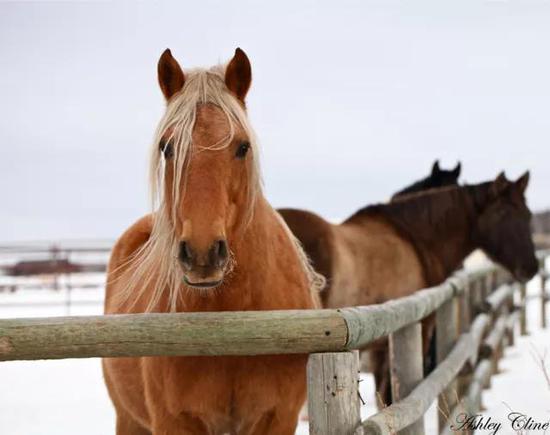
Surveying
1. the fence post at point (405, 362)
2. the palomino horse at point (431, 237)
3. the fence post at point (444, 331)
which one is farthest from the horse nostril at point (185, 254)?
the palomino horse at point (431, 237)

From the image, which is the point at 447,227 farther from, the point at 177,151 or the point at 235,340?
the point at 235,340

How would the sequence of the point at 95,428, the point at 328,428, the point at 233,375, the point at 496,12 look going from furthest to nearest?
the point at 496,12, the point at 95,428, the point at 233,375, the point at 328,428

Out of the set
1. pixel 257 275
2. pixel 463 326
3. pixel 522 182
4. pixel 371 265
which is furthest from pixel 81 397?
pixel 522 182

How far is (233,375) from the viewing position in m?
2.26

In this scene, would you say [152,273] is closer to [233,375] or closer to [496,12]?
[233,375]

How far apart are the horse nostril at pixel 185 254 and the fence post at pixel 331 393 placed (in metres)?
0.48

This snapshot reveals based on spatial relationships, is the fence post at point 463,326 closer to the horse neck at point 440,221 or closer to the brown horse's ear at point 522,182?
the horse neck at point 440,221

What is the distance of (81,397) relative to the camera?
625 centimetres

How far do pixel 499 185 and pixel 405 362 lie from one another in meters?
3.53

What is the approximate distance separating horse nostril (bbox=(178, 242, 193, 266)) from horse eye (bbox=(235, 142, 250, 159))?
48cm

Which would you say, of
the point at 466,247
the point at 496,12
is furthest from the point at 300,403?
the point at 496,12

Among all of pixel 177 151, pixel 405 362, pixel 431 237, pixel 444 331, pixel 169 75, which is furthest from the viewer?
pixel 431 237

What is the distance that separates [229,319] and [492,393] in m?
5.31

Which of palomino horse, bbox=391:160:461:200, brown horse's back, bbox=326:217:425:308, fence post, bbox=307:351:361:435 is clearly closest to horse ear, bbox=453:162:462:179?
palomino horse, bbox=391:160:461:200
